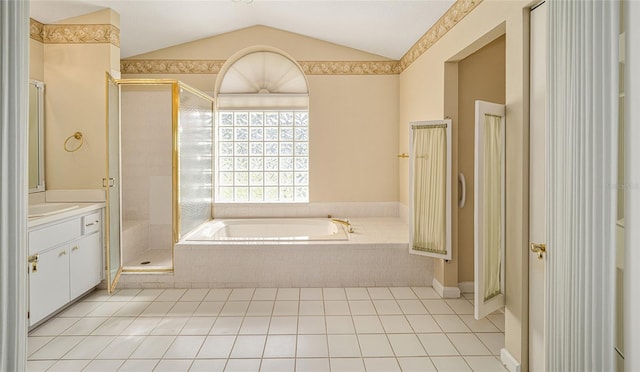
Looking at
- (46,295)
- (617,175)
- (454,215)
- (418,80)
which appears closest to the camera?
(617,175)

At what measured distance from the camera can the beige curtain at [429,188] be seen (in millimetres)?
3392

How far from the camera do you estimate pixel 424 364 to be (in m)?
2.31

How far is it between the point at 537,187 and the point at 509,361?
1.02 meters

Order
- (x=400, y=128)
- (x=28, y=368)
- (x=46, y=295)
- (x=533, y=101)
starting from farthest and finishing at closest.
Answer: (x=400, y=128)
(x=46, y=295)
(x=28, y=368)
(x=533, y=101)

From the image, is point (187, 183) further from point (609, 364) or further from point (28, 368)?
point (609, 364)

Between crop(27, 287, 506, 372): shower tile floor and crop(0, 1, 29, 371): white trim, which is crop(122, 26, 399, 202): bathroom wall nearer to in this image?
crop(27, 287, 506, 372): shower tile floor

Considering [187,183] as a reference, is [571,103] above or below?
above

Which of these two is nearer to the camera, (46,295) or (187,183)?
(46,295)

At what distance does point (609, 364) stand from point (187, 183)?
3.60 meters

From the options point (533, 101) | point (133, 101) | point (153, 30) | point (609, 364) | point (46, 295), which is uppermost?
point (153, 30)

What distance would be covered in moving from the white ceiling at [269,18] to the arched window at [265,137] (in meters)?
0.55

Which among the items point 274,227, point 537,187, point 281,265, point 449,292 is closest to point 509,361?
point 537,187

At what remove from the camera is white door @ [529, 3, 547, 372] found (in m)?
2.02

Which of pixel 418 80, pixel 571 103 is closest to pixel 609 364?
pixel 571 103
